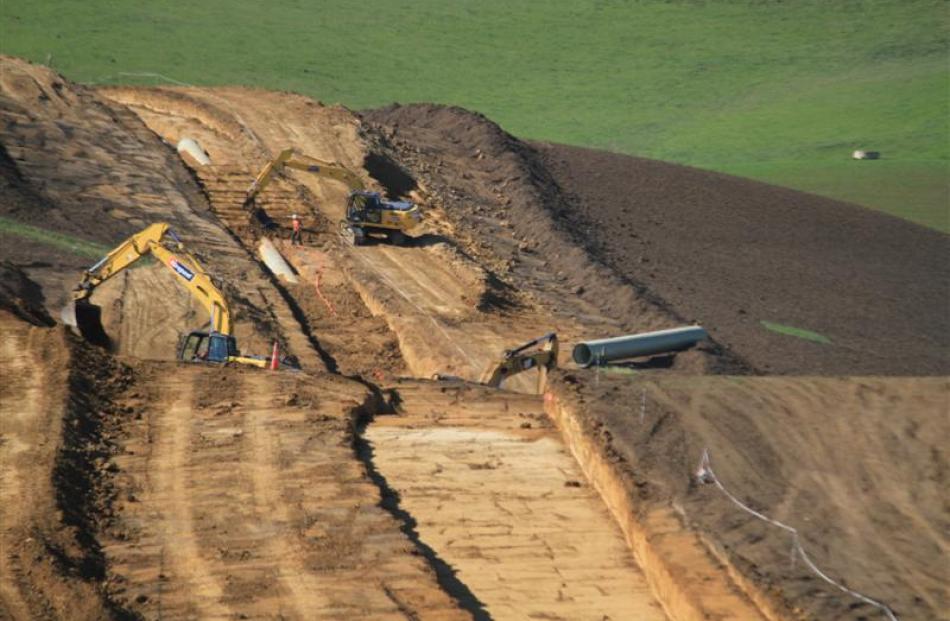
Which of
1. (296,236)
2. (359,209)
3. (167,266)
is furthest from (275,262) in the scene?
(167,266)

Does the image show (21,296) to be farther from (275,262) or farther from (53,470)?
(53,470)

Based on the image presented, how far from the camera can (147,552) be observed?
16125 millimetres

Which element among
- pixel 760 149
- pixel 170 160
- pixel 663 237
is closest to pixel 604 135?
pixel 760 149

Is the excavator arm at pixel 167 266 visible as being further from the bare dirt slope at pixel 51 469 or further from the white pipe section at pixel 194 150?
the white pipe section at pixel 194 150

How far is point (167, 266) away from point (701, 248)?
21.8 meters

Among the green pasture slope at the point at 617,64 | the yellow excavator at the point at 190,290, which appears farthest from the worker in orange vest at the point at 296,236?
the green pasture slope at the point at 617,64

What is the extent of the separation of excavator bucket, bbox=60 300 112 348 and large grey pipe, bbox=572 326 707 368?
9.42 metres

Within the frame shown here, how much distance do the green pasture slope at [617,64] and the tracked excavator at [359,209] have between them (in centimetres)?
2742

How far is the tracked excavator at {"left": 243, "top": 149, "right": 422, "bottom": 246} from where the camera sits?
3806 centimetres

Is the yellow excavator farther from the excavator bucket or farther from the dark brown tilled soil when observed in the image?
the dark brown tilled soil

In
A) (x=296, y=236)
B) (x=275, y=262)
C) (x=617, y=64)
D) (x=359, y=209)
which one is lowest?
(x=275, y=262)

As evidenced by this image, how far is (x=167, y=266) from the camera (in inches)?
1024

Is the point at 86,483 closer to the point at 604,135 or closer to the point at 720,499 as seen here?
the point at 720,499

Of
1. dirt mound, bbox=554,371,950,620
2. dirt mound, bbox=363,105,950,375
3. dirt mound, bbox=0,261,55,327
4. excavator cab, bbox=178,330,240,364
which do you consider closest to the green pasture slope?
dirt mound, bbox=363,105,950,375
